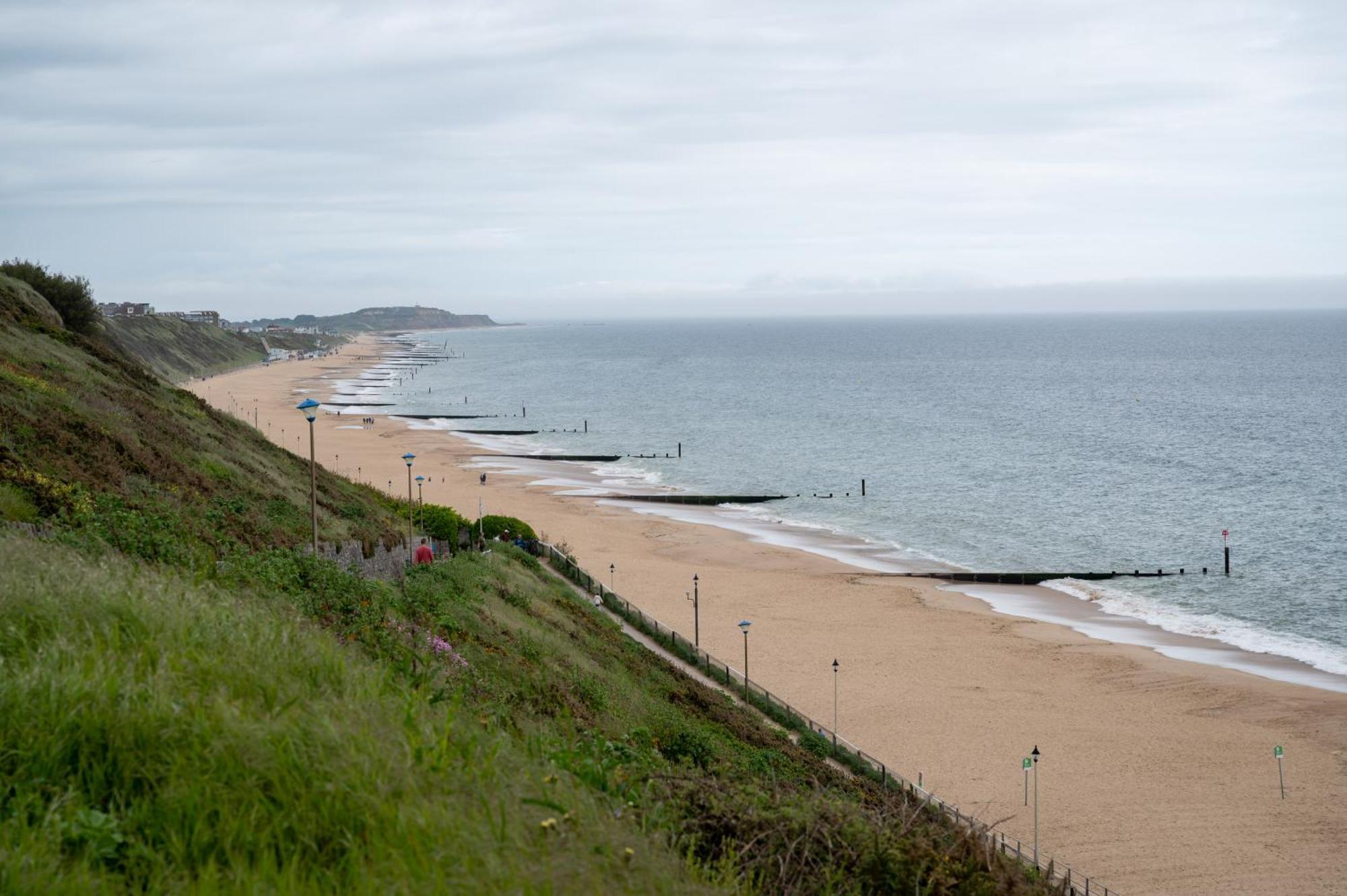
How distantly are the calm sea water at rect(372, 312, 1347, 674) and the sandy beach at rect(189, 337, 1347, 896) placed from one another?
523 centimetres

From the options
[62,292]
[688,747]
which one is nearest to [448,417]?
[62,292]

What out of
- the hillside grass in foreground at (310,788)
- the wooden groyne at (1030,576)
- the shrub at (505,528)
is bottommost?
the wooden groyne at (1030,576)

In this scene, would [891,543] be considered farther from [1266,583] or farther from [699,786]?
[699,786]

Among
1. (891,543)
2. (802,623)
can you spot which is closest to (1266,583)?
(891,543)

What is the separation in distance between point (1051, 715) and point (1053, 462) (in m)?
47.0

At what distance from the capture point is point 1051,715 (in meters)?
28.0

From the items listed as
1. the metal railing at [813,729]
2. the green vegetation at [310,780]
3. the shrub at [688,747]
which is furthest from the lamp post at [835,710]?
the green vegetation at [310,780]

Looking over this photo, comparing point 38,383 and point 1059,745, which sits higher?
point 38,383

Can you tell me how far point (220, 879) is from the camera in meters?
5.31

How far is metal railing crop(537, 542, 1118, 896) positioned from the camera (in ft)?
61.8

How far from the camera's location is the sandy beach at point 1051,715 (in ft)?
68.6

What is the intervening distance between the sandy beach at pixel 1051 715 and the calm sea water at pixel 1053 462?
5.23 metres

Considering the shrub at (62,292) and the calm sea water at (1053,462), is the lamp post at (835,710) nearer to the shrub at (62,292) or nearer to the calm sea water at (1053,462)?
the calm sea water at (1053,462)

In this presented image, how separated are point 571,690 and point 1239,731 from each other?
1818cm
